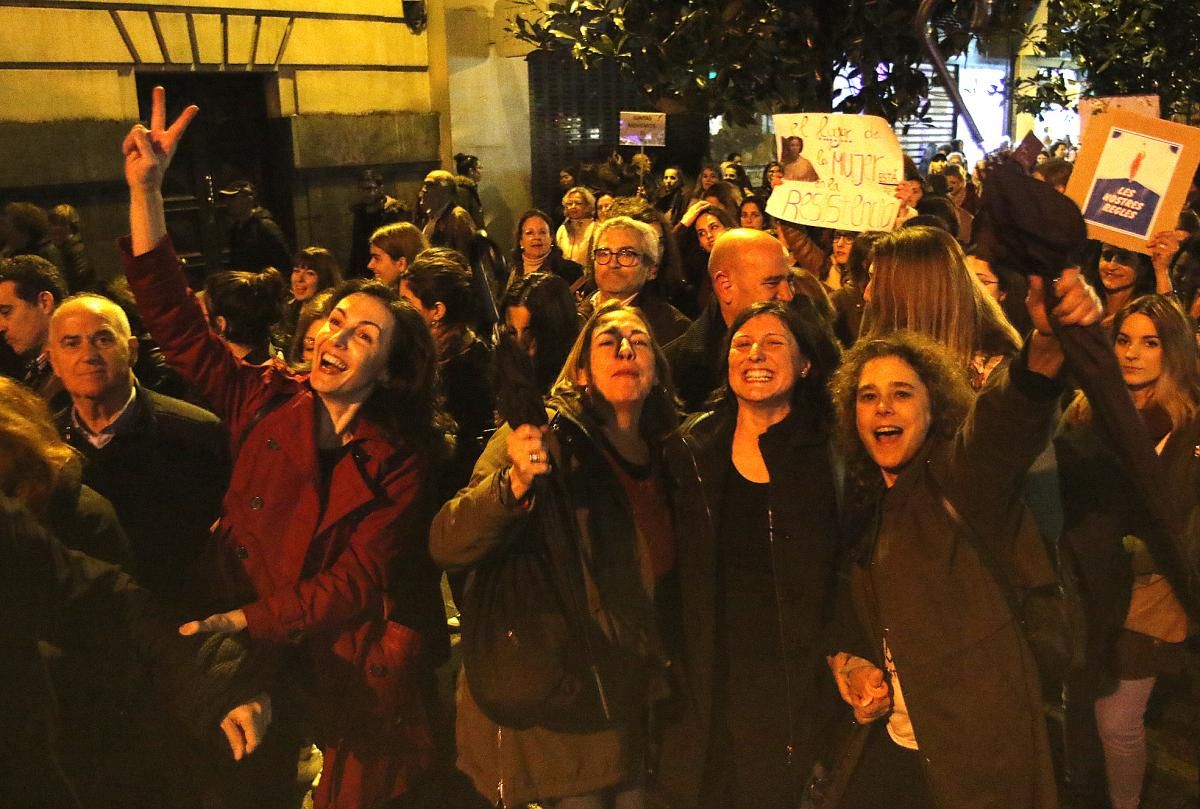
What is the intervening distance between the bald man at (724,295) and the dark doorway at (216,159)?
7583mm

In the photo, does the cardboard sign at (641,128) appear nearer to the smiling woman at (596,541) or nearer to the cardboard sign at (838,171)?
the cardboard sign at (838,171)

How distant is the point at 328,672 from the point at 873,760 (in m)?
1.41

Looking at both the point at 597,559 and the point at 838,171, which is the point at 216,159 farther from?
the point at 597,559

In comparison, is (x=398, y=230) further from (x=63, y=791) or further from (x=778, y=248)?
(x=63, y=791)

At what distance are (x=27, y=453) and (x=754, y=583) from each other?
5.84 feet

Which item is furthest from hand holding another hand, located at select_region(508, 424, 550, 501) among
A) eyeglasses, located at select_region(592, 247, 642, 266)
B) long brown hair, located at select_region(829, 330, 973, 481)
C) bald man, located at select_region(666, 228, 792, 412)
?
eyeglasses, located at select_region(592, 247, 642, 266)

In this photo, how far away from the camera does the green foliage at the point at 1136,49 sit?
9039 mm

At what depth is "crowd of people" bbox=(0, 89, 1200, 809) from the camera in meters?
2.46

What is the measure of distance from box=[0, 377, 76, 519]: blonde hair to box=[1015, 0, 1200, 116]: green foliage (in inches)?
320

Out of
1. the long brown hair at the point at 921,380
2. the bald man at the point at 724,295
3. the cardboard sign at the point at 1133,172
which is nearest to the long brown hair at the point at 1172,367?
the cardboard sign at the point at 1133,172

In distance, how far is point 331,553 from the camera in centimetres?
284

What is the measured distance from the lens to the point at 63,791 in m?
2.32

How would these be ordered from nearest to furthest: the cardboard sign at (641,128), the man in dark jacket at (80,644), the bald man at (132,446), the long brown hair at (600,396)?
the man in dark jacket at (80,644) < the long brown hair at (600,396) < the bald man at (132,446) < the cardboard sign at (641,128)

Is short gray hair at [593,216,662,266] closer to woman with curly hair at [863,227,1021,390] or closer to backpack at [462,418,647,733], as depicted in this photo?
woman with curly hair at [863,227,1021,390]
